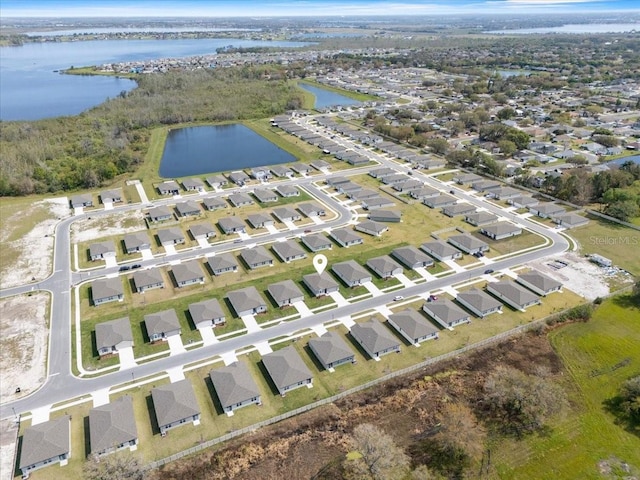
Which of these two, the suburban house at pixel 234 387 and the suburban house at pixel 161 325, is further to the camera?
the suburban house at pixel 161 325

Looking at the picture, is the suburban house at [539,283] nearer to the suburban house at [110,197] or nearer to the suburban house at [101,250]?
the suburban house at [101,250]

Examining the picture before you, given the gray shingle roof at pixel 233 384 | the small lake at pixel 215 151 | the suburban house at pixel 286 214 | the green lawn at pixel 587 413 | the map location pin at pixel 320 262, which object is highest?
the gray shingle roof at pixel 233 384

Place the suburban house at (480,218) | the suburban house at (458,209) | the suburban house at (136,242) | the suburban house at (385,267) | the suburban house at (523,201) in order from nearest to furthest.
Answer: the suburban house at (385,267)
the suburban house at (136,242)
the suburban house at (480,218)
the suburban house at (458,209)
the suburban house at (523,201)

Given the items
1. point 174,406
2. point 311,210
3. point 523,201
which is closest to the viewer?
point 174,406

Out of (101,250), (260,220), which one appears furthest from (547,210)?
(101,250)

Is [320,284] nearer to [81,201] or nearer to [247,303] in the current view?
[247,303]

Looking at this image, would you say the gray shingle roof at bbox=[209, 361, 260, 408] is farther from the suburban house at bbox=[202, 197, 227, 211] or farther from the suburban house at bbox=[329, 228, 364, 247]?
the suburban house at bbox=[202, 197, 227, 211]

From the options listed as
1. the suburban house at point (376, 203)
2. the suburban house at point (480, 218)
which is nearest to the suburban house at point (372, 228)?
the suburban house at point (376, 203)
